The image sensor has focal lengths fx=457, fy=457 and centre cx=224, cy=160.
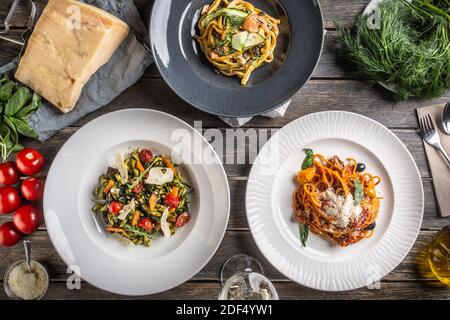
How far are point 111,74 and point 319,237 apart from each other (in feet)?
4.52

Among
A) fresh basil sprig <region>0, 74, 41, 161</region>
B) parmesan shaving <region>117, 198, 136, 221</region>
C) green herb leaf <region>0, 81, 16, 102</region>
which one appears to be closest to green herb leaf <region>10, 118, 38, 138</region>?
fresh basil sprig <region>0, 74, 41, 161</region>

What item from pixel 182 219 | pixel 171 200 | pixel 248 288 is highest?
pixel 171 200

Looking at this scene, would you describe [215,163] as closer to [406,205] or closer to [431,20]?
[406,205]

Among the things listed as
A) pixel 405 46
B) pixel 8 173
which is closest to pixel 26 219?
pixel 8 173

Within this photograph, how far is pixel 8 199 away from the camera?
2320 mm

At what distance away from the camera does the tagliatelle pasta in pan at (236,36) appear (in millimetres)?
2273

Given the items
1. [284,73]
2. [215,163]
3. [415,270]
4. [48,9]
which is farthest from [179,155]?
[415,270]

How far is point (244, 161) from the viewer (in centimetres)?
246

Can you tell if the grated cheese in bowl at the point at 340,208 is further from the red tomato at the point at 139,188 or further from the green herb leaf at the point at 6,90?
the green herb leaf at the point at 6,90

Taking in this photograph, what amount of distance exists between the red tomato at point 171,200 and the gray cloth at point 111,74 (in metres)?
0.60

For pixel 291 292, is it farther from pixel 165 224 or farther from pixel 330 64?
pixel 330 64

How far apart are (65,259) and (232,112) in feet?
3.62

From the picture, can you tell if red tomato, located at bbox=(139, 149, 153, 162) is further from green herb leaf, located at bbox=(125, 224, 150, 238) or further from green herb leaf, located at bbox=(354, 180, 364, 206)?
green herb leaf, located at bbox=(354, 180, 364, 206)

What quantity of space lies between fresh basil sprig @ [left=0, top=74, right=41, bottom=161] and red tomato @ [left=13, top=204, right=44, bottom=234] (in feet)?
0.91
